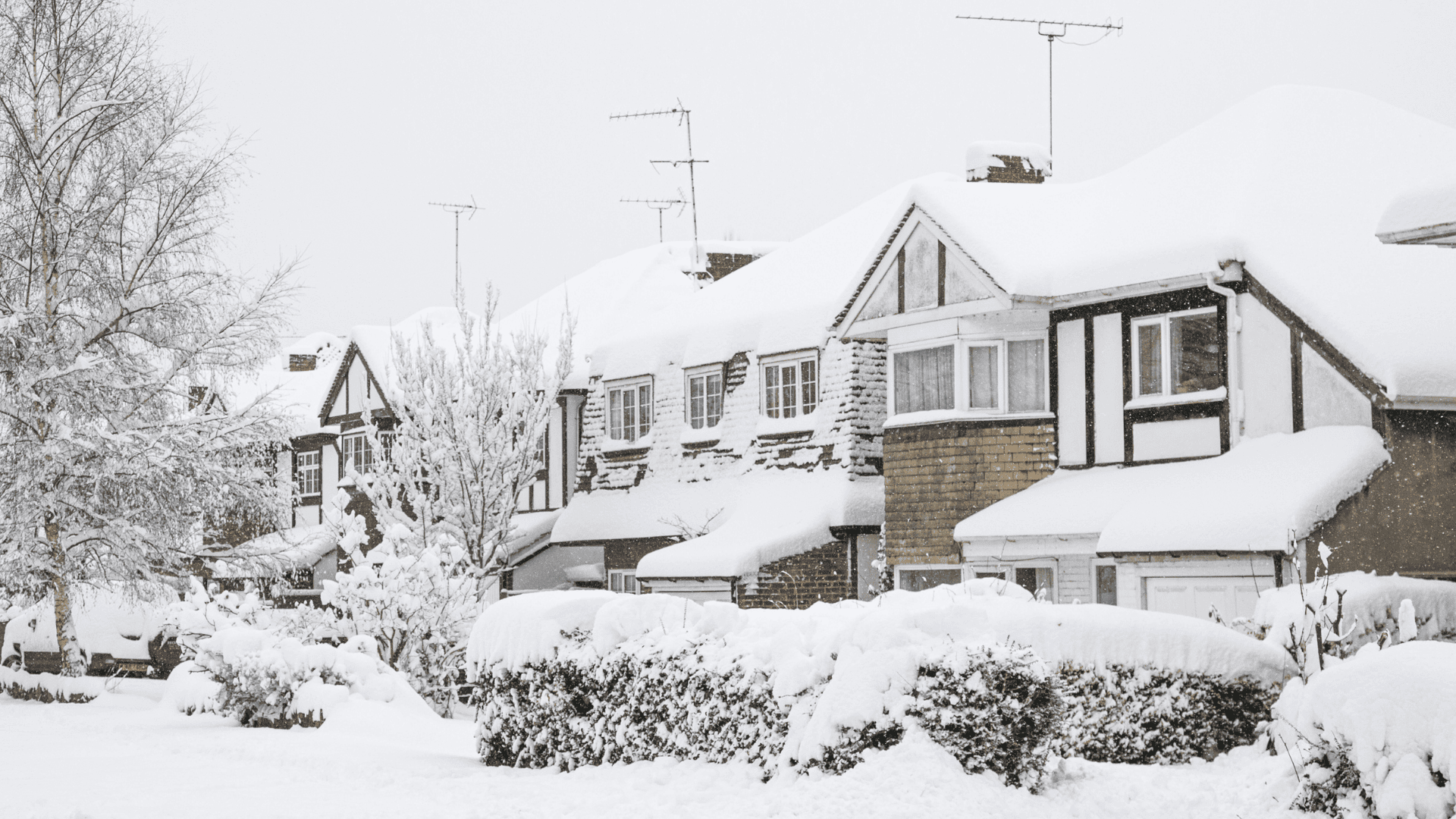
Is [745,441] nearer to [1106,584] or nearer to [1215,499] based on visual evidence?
[1106,584]

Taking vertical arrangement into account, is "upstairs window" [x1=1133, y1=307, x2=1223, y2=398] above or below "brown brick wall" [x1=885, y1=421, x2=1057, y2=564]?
above

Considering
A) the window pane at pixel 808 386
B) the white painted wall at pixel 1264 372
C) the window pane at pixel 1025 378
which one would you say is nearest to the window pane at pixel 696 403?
the window pane at pixel 808 386

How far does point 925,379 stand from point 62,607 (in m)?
13.3

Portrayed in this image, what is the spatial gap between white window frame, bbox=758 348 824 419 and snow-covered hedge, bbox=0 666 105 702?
451 inches

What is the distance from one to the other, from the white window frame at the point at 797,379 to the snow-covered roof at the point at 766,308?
0.60 feet

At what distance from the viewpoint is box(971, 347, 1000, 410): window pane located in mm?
21516

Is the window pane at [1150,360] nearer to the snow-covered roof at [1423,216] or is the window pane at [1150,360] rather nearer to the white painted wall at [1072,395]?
the white painted wall at [1072,395]

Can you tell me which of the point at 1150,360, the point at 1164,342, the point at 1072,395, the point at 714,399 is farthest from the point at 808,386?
the point at 1164,342

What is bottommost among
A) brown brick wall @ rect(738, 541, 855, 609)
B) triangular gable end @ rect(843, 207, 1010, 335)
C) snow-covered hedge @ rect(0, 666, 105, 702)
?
snow-covered hedge @ rect(0, 666, 105, 702)

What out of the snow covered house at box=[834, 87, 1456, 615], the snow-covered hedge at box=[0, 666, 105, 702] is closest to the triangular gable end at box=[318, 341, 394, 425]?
the snow-covered hedge at box=[0, 666, 105, 702]

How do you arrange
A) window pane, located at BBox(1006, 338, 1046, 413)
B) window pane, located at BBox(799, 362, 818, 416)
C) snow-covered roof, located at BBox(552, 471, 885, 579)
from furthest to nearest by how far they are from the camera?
window pane, located at BBox(799, 362, 818, 416) → snow-covered roof, located at BBox(552, 471, 885, 579) → window pane, located at BBox(1006, 338, 1046, 413)

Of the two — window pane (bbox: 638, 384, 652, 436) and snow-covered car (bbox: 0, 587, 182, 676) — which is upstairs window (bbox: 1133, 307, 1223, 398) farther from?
snow-covered car (bbox: 0, 587, 182, 676)

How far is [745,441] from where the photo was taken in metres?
27.2

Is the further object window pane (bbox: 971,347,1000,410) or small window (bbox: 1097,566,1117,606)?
window pane (bbox: 971,347,1000,410)
